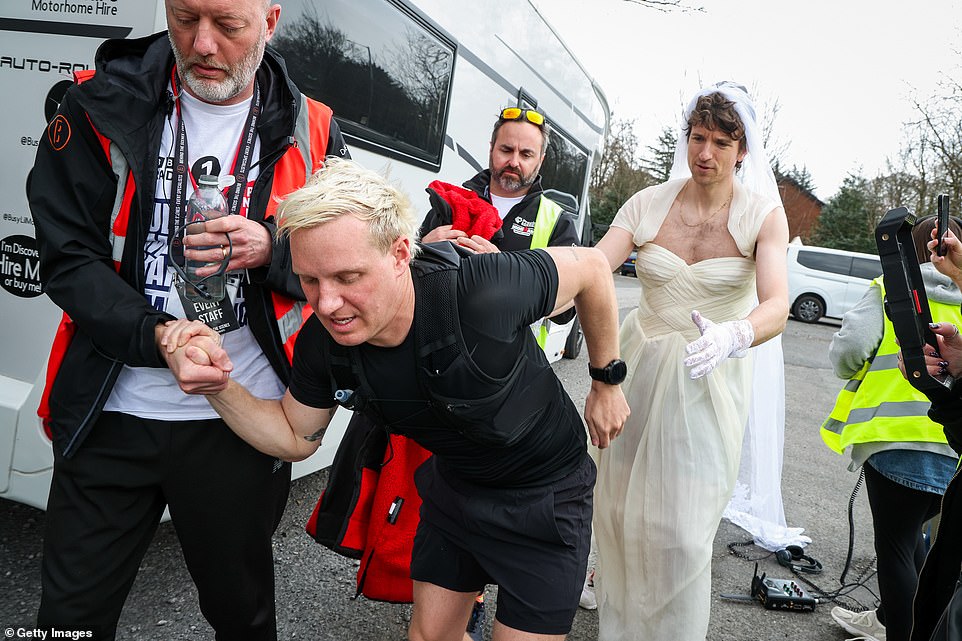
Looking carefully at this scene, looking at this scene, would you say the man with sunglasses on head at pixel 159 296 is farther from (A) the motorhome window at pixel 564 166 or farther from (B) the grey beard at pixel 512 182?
(A) the motorhome window at pixel 564 166

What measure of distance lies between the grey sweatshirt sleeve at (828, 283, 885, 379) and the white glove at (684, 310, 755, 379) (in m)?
0.93

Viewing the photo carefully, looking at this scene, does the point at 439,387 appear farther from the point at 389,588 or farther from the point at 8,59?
the point at 8,59

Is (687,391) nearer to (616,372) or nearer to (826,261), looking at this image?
(616,372)

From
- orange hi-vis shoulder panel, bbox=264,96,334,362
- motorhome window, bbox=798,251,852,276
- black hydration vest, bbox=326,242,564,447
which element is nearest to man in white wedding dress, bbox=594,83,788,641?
black hydration vest, bbox=326,242,564,447

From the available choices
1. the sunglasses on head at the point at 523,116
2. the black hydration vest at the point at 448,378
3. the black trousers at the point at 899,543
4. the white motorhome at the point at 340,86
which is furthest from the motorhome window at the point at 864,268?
the black hydration vest at the point at 448,378

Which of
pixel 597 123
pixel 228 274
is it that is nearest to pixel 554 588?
pixel 228 274

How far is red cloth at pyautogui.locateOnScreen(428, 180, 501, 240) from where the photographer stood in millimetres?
2787

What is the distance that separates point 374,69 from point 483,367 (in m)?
2.49

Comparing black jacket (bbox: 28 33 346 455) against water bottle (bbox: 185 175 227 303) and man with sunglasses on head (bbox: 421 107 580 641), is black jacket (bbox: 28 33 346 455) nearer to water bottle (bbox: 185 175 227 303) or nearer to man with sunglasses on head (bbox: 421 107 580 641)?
water bottle (bbox: 185 175 227 303)

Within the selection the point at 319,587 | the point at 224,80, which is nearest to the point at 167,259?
the point at 224,80

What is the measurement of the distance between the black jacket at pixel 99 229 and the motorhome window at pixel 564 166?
15.3ft

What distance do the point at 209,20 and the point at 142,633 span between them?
2.25m

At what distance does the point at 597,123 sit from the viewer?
8703 millimetres

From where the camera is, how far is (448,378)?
1690 mm
